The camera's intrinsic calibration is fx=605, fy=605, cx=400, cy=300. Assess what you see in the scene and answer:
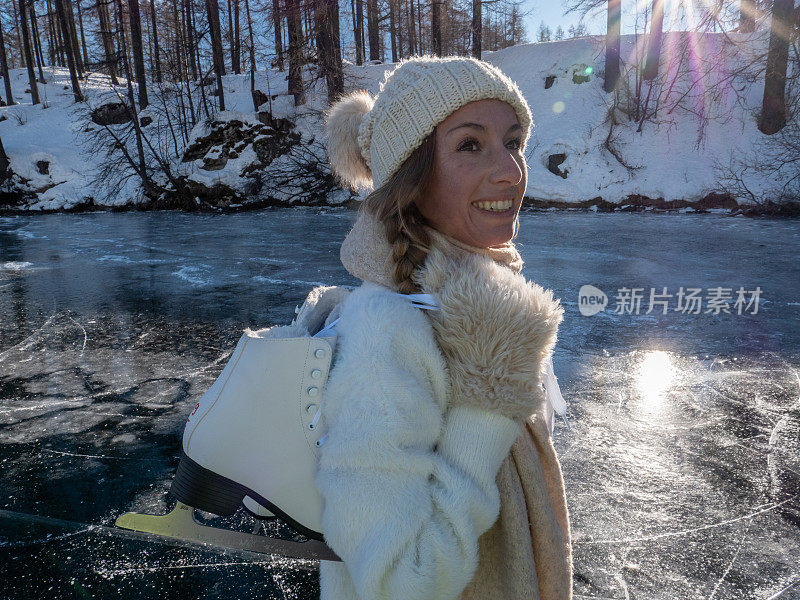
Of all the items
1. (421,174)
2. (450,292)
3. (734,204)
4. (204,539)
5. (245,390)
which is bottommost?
(734,204)

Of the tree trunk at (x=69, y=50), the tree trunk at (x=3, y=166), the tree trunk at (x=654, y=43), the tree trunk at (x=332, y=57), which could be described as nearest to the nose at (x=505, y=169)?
the tree trunk at (x=332, y=57)

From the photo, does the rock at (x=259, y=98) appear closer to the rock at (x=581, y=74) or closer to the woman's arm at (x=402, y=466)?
the rock at (x=581, y=74)

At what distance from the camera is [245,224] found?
12172 mm

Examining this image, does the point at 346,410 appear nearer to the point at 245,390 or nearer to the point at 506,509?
the point at 245,390

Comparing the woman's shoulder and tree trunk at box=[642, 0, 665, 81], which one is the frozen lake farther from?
tree trunk at box=[642, 0, 665, 81]

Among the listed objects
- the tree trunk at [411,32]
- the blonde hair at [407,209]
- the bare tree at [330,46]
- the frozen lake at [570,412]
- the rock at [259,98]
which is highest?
the tree trunk at [411,32]

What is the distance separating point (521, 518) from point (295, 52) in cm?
1852

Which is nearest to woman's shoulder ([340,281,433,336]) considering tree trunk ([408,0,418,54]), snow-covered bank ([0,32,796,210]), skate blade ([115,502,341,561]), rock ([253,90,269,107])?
skate blade ([115,502,341,561])

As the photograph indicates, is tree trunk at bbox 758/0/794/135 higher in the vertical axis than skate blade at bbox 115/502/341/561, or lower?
higher

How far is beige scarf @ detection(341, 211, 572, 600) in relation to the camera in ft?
3.96

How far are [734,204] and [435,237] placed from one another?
13.1 meters

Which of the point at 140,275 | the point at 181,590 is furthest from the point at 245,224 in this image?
the point at 181,590

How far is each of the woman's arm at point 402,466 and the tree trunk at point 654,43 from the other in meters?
18.6

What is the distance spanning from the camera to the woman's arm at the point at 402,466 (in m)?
1.00
